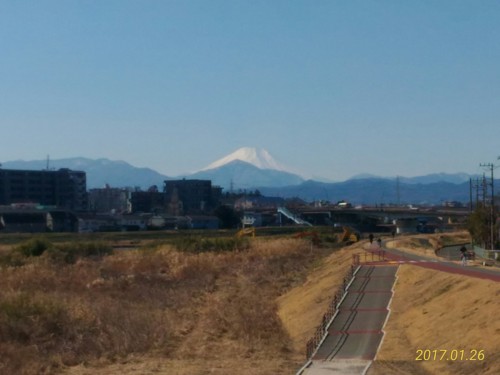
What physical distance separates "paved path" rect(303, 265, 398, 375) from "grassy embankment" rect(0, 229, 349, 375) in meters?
1.04

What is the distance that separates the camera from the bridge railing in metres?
25.7

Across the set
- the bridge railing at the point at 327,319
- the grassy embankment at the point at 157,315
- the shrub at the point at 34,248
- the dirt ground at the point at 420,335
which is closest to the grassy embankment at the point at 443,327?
the dirt ground at the point at 420,335

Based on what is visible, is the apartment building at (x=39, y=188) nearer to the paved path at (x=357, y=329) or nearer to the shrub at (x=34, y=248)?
the shrub at (x=34, y=248)

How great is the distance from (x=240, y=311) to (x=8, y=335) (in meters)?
9.99

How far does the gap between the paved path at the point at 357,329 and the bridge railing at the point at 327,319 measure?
0.61 feet

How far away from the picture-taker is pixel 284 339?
→ 30.1m

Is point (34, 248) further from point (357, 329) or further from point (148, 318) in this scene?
point (357, 329)

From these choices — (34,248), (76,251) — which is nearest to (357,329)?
(34,248)

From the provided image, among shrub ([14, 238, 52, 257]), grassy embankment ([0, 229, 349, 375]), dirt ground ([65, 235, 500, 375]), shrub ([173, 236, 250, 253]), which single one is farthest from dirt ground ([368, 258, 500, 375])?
shrub ([14, 238, 52, 257])

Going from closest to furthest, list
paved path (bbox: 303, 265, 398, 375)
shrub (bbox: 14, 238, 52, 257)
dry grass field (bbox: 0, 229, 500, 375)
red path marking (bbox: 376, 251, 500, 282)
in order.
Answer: paved path (bbox: 303, 265, 398, 375) → dry grass field (bbox: 0, 229, 500, 375) → red path marking (bbox: 376, 251, 500, 282) → shrub (bbox: 14, 238, 52, 257)

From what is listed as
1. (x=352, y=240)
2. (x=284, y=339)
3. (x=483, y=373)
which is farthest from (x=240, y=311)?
(x=352, y=240)

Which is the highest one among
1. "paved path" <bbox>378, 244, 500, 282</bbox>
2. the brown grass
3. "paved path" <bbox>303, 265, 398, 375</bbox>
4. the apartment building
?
the apartment building

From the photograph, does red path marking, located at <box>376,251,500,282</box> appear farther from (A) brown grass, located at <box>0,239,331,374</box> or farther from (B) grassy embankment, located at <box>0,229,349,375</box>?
(A) brown grass, located at <box>0,239,331,374</box>

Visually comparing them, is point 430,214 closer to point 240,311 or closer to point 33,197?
point 33,197
